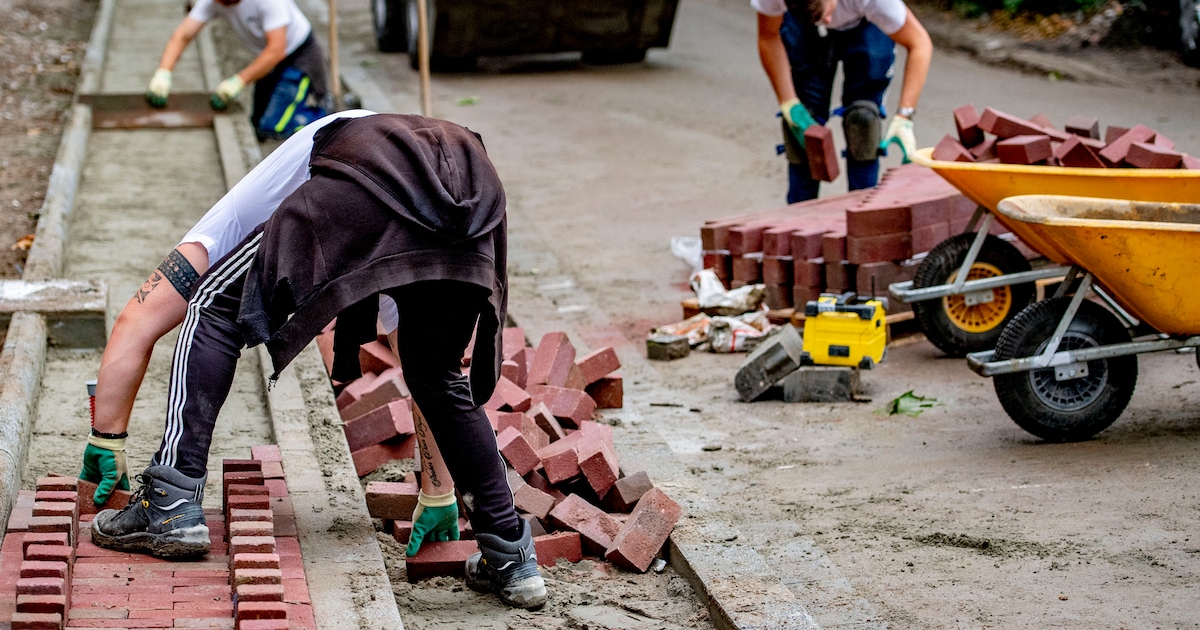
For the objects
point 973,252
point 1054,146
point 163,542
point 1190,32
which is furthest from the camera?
point 1190,32

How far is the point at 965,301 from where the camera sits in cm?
583

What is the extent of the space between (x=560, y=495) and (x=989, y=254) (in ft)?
8.66

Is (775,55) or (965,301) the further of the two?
(775,55)

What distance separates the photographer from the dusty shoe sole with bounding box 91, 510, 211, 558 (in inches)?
128

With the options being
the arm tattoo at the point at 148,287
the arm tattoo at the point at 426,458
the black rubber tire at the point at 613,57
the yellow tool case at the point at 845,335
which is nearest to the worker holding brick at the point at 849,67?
the yellow tool case at the point at 845,335

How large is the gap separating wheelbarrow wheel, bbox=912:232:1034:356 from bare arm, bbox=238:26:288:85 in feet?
16.5

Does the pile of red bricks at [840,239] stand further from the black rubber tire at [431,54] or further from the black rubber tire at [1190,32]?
the black rubber tire at [431,54]

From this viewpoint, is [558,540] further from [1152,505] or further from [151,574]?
[1152,505]

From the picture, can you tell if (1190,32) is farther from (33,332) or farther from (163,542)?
(163,542)

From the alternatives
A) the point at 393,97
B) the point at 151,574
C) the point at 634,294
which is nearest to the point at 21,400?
the point at 151,574

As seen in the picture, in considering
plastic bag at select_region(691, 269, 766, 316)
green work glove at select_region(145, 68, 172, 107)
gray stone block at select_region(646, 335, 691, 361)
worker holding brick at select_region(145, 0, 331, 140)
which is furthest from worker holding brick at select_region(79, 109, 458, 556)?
green work glove at select_region(145, 68, 172, 107)

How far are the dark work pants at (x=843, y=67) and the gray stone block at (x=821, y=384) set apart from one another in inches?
77.2

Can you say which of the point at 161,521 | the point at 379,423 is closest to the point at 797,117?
the point at 379,423

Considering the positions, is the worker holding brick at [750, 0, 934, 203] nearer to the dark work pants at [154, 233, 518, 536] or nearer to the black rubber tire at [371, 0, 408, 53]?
the dark work pants at [154, 233, 518, 536]
